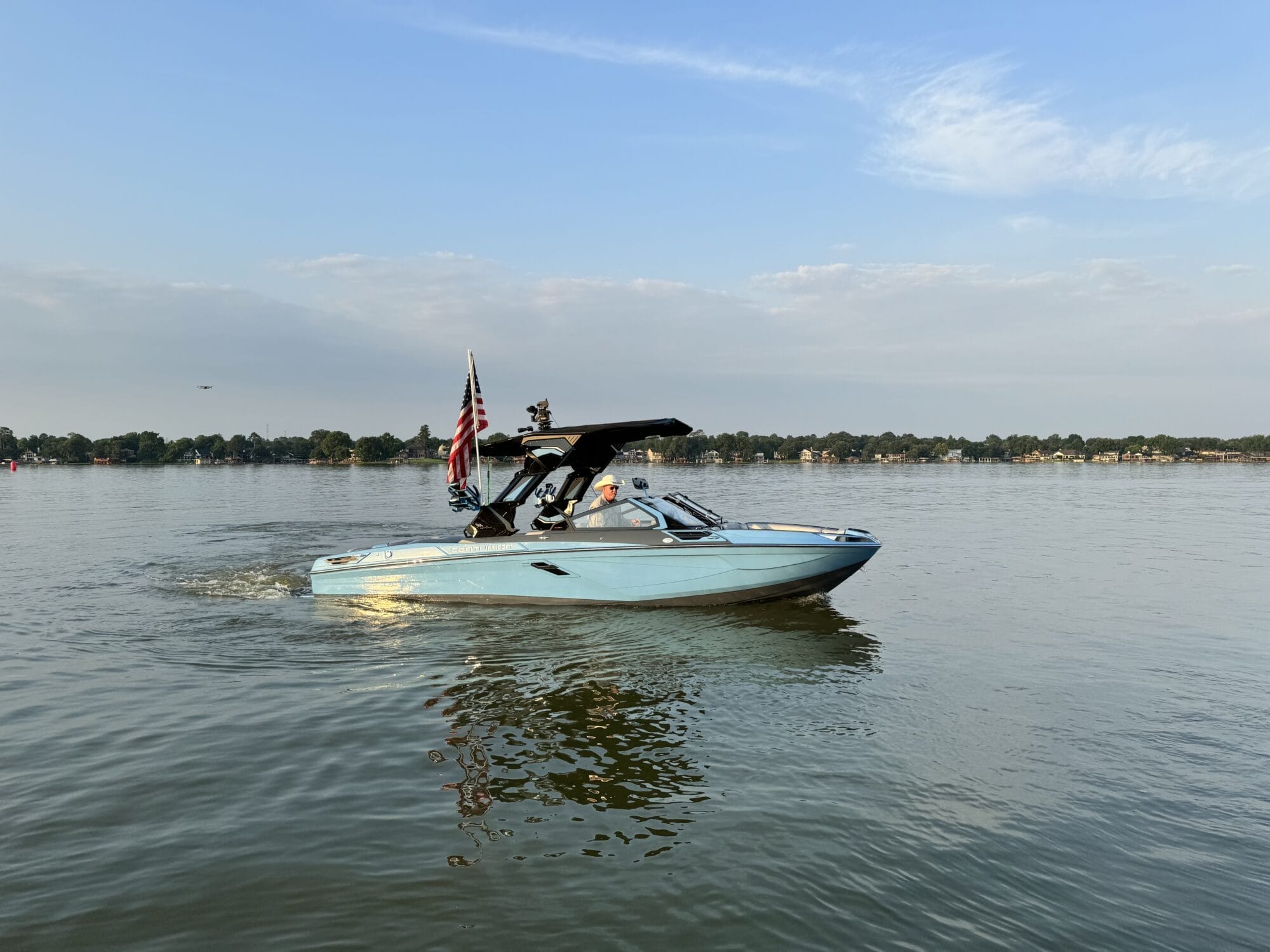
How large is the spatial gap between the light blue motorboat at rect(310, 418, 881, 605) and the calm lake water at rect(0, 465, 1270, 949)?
45 centimetres

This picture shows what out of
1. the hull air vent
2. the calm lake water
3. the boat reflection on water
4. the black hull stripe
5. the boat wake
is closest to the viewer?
the calm lake water

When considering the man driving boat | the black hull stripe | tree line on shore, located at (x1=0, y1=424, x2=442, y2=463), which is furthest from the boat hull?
tree line on shore, located at (x1=0, y1=424, x2=442, y2=463)

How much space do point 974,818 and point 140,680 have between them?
29.1 feet

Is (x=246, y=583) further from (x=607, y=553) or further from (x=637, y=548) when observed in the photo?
(x=637, y=548)

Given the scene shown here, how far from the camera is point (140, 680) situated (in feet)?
30.0

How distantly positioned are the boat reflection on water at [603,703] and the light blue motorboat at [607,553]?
0.38 metres

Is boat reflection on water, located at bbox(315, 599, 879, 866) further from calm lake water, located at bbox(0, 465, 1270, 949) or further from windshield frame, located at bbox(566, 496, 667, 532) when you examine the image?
windshield frame, located at bbox(566, 496, 667, 532)

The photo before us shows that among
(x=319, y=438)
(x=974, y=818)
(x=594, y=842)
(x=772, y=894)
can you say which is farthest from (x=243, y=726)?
(x=319, y=438)

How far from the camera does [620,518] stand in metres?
13.0

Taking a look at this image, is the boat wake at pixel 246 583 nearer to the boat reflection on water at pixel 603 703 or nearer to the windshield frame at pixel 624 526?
the boat reflection on water at pixel 603 703

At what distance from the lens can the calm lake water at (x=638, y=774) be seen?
→ 171 inches

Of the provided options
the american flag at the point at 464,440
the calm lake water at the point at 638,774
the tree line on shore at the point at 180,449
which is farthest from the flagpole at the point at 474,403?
the tree line on shore at the point at 180,449

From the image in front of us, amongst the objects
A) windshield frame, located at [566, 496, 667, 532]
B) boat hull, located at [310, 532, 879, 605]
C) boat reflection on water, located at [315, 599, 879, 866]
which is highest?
windshield frame, located at [566, 496, 667, 532]

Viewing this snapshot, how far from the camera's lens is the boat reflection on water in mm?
5484
